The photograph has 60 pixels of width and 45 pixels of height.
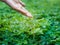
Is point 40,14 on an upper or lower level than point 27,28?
upper

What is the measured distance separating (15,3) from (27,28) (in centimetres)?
49

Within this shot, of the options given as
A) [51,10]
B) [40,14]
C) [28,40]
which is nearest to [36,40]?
[28,40]

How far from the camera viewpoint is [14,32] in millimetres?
5258

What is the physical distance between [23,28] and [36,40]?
33 cm

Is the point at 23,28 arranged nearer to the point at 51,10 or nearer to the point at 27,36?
the point at 27,36

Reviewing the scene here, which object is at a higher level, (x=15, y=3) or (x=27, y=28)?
(x=15, y=3)

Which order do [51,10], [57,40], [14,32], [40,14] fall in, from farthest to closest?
1. [51,10]
2. [40,14]
3. [14,32]
4. [57,40]

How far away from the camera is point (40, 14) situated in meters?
6.74

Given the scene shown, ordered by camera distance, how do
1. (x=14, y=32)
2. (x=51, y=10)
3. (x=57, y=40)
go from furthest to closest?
(x=51, y=10), (x=14, y=32), (x=57, y=40)

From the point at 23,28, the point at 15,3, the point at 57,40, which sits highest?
the point at 15,3

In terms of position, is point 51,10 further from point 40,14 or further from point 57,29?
point 57,29

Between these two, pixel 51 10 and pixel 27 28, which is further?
pixel 51 10

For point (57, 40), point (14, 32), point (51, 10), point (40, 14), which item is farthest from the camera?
point (51, 10)

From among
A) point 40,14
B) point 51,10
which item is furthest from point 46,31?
point 51,10
